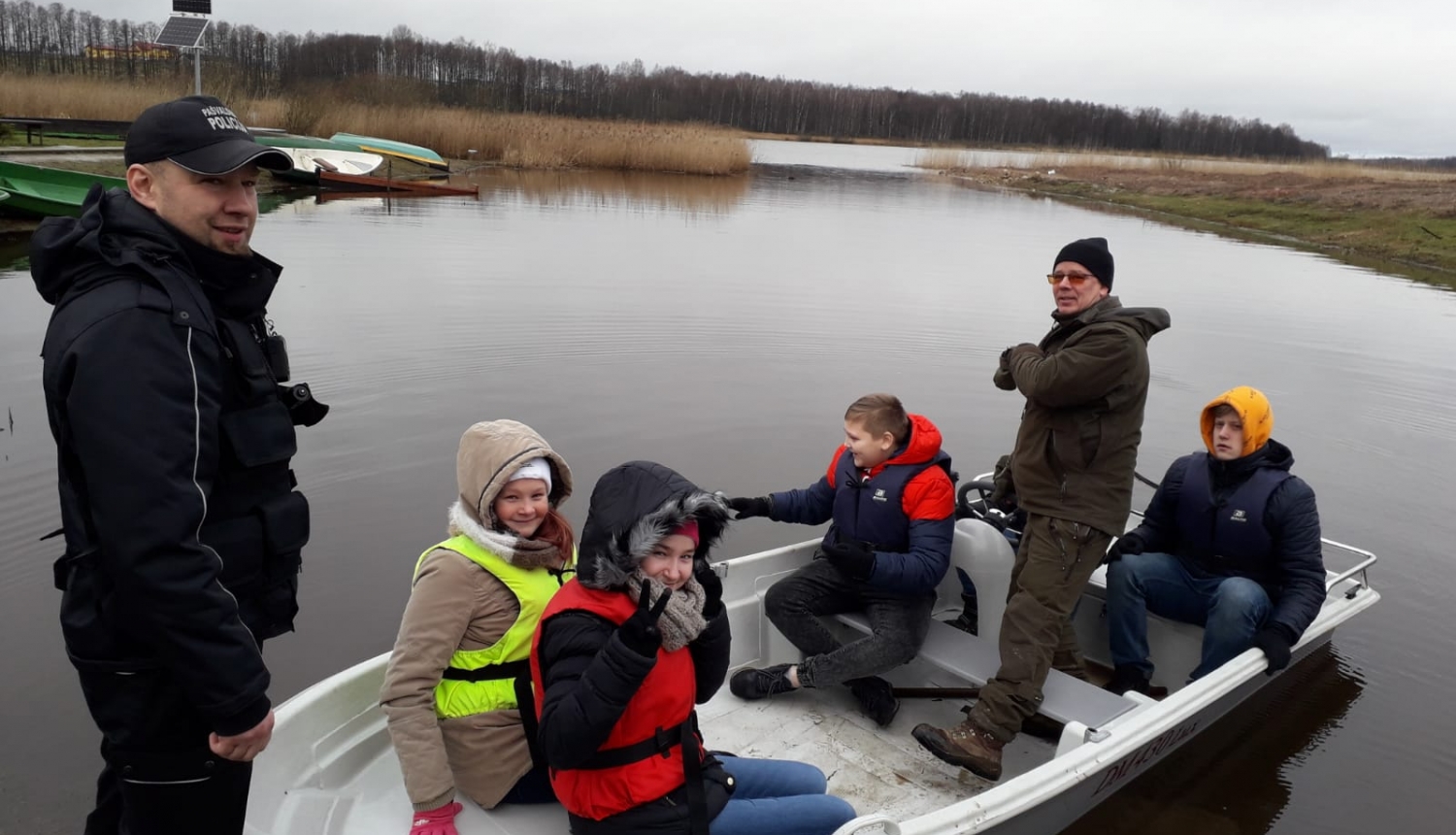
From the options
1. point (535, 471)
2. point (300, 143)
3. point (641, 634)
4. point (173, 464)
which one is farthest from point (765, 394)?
point (300, 143)

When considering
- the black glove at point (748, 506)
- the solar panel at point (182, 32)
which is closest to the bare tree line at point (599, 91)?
the solar panel at point (182, 32)

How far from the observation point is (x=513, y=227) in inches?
698

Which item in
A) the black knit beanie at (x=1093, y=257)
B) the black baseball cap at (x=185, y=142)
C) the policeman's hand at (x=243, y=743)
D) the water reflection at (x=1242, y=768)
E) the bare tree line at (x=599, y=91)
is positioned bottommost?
the water reflection at (x=1242, y=768)

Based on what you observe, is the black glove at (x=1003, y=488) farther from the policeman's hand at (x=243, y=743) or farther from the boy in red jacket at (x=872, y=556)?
the policeman's hand at (x=243, y=743)

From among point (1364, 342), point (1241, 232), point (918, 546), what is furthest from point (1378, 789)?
point (1241, 232)

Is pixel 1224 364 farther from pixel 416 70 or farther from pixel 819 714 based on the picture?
pixel 416 70

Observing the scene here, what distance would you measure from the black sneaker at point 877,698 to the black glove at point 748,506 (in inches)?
31.0

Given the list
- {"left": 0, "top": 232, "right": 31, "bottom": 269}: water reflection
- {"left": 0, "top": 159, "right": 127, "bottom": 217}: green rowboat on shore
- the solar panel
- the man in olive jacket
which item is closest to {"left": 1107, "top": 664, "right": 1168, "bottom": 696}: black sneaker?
the man in olive jacket

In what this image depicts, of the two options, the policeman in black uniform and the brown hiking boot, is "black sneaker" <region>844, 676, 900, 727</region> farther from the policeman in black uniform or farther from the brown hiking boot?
the policeman in black uniform

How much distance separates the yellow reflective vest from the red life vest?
354 mm

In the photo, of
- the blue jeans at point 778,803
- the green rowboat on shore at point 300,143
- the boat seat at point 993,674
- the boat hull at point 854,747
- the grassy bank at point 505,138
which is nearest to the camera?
the blue jeans at point 778,803

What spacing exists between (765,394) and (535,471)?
21.4 feet

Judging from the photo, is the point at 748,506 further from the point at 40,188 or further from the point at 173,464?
the point at 40,188

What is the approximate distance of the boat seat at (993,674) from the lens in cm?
361
